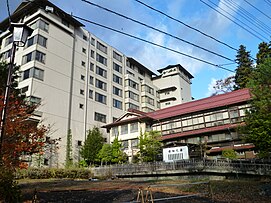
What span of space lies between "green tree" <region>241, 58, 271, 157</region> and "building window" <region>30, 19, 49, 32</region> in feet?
98.9

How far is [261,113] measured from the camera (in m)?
19.0

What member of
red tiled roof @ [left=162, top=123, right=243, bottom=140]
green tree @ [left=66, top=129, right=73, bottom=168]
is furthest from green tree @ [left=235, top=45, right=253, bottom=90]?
green tree @ [left=66, top=129, right=73, bottom=168]

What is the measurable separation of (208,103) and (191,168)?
51.4 ft

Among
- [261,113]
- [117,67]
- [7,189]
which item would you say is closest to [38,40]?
[117,67]

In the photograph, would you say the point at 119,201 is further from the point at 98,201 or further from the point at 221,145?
the point at 221,145

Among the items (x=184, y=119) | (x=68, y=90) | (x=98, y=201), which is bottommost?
(x=98, y=201)

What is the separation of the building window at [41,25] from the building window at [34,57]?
4.00 metres

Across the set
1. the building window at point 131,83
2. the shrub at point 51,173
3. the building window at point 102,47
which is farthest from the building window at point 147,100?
the shrub at point 51,173

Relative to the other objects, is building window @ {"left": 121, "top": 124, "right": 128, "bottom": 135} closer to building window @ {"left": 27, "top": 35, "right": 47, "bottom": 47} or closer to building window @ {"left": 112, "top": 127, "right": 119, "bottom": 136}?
building window @ {"left": 112, "top": 127, "right": 119, "bottom": 136}

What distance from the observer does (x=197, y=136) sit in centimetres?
3428

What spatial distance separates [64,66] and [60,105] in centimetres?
668

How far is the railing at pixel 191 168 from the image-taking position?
20.2 metres

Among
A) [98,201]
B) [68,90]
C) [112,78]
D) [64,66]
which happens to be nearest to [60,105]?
[68,90]

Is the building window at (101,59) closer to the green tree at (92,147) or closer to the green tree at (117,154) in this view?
the green tree at (92,147)
